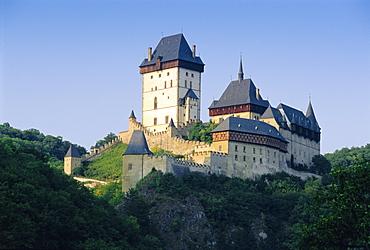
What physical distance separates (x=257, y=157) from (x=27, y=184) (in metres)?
33.6

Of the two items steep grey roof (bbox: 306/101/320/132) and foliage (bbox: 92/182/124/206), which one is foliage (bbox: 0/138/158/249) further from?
steep grey roof (bbox: 306/101/320/132)

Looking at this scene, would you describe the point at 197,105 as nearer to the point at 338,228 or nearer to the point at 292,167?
the point at 292,167

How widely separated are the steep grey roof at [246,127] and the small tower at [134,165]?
9.28 m

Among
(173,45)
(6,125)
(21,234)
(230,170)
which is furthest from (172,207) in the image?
(6,125)

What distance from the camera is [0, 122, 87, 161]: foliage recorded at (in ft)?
390

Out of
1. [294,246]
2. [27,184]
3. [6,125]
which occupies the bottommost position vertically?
[294,246]

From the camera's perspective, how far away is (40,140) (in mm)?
126250

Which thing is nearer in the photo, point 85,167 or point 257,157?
point 257,157

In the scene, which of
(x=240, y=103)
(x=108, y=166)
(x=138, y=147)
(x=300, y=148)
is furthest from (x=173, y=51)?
(x=138, y=147)

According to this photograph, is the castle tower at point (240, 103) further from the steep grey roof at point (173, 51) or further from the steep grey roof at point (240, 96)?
the steep grey roof at point (173, 51)

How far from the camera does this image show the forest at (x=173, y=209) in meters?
46.7

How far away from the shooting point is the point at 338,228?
45.6m

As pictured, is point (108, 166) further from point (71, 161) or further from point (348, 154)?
point (348, 154)

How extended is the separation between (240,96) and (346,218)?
173 feet
